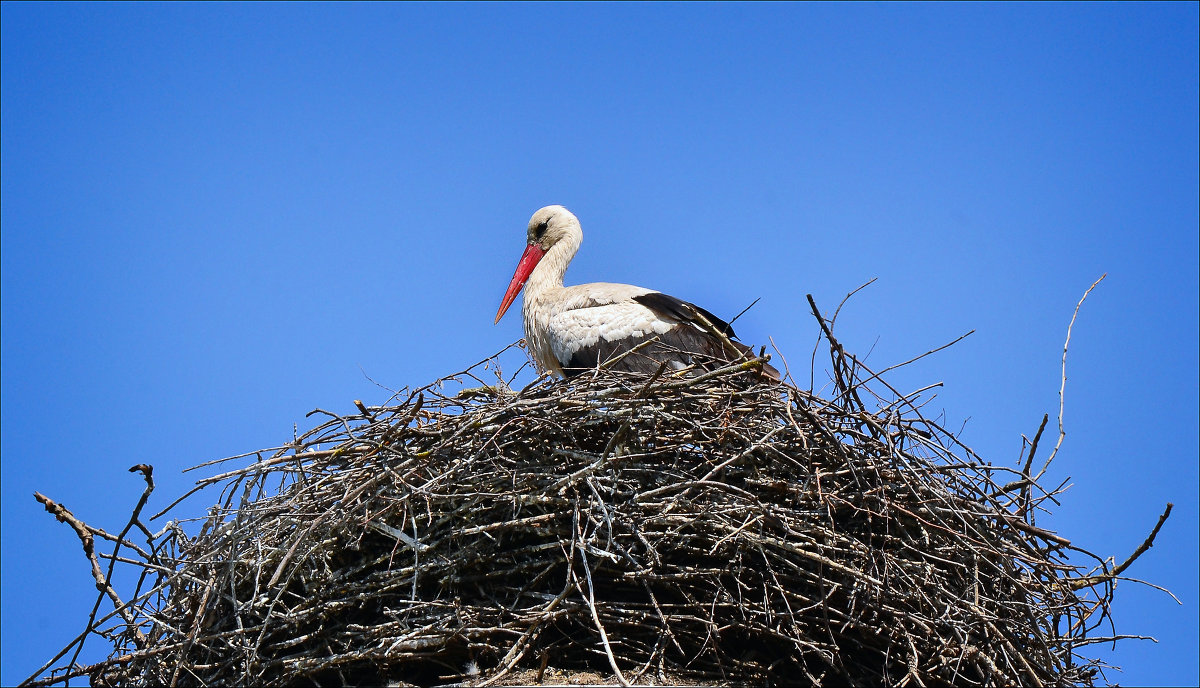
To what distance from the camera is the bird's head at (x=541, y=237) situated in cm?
611

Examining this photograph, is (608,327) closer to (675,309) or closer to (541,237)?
(675,309)

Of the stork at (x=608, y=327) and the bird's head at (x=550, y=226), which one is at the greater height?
the bird's head at (x=550, y=226)

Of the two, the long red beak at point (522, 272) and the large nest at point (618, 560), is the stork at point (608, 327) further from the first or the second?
the large nest at point (618, 560)

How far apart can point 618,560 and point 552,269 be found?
118 inches

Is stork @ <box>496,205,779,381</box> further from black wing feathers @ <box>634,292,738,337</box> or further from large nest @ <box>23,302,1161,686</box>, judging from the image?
large nest @ <box>23,302,1161,686</box>

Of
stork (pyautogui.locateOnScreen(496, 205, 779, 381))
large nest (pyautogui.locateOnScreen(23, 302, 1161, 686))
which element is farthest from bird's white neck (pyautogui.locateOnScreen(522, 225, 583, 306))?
large nest (pyautogui.locateOnScreen(23, 302, 1161, 686))

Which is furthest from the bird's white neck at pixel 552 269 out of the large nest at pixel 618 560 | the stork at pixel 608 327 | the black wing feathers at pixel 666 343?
the large nest at pixel 618 560

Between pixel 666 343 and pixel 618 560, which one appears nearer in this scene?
pixel 618 560

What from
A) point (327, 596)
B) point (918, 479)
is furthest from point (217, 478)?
point (918, 479)

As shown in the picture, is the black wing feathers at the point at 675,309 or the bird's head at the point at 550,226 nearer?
the black wing feathers at the point at 675,309

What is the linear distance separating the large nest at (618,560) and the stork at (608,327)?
81cm

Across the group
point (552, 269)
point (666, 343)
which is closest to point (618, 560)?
point (666, 343)

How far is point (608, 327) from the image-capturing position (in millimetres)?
5020

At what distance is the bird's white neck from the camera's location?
5.77m
